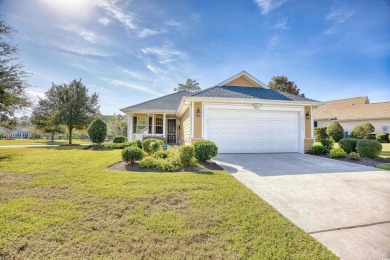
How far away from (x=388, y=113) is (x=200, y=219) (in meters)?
27.1

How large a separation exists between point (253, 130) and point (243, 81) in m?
4.31

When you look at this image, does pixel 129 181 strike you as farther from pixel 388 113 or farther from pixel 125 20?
pixel 388 113

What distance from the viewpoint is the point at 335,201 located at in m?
3.59

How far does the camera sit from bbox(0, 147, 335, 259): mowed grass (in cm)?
211

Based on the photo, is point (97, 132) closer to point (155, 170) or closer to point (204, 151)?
point (155, 170)

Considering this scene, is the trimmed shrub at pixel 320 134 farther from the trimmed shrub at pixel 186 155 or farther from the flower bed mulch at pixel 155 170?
the trimmed shrub at pixel 186 155

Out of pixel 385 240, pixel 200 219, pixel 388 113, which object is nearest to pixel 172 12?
pixel 200 219

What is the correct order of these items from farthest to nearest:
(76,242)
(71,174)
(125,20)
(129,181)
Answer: (125,20) < (71,174) < (129,181) < (76,242)

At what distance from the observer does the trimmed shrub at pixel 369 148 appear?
7.92 meters

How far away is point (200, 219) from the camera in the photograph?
2.78 m

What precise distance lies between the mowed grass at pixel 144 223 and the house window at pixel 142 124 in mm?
12089

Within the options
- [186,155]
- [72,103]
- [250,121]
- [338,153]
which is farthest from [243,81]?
[72,103]

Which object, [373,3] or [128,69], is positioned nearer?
[373,3]

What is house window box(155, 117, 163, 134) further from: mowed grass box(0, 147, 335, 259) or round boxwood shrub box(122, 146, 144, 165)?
mowed grass box(0, 147, 335, 259)
